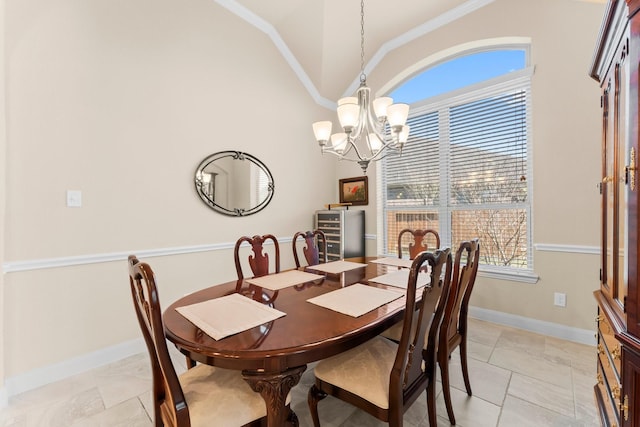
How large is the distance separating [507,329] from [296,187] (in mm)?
2846

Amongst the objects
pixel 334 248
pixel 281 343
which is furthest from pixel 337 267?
pixel 334 248

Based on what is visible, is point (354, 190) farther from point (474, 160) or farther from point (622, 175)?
point (622, 175)

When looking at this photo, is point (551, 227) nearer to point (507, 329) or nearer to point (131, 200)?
point (507, 329)

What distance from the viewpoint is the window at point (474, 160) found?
2.80 meters

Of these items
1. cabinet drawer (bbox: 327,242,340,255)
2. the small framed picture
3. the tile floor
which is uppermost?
the small framed picture

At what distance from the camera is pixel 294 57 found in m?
3.71

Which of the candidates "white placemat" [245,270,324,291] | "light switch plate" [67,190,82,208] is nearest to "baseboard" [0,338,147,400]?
"light switch plate" [67,190,82,208]

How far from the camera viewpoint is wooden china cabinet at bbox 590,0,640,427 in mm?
947

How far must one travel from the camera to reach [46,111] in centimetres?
200

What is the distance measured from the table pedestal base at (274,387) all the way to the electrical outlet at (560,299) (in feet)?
8.80

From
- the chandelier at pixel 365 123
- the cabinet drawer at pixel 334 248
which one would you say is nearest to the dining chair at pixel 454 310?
the chandelier at pixel 365 123

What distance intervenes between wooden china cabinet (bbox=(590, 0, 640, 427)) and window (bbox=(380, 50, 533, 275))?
145 cm

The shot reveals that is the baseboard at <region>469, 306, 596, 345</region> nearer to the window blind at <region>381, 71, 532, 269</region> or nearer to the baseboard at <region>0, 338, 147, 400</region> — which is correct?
the window blind at <region>381, 71, 532, 269</region>

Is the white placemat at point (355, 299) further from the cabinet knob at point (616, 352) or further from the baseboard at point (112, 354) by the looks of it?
the baseboard at point (112, 354)
